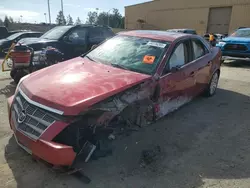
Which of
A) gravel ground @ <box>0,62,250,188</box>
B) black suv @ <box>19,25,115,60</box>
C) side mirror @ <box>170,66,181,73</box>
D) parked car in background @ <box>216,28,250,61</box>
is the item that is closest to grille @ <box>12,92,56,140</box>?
gravel ground @ <box>0,62,250,188</box>

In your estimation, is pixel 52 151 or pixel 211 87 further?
pixel 211 87

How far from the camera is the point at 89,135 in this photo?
110 inches

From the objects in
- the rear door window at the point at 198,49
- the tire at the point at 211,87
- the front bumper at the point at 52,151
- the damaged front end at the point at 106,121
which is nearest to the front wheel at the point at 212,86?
the tire at the point at 211,87

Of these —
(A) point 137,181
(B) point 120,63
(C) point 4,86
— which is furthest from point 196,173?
(C) point 4,86

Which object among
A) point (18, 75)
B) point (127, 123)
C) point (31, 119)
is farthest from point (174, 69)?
point (18, 75)

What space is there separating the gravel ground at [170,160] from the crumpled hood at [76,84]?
0.85 metres

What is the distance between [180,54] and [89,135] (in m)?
2.39

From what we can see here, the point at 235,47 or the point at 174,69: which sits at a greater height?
the point at 174,69

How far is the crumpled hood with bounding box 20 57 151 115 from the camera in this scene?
254 centimetres

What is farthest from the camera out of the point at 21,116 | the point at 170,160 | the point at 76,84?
the point at 170,160

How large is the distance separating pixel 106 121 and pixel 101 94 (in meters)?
0.36

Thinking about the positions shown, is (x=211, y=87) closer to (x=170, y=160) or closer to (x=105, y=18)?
(x=170, y=160)

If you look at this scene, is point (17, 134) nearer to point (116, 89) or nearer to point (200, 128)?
point (116, 89)

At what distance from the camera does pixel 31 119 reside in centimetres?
261
